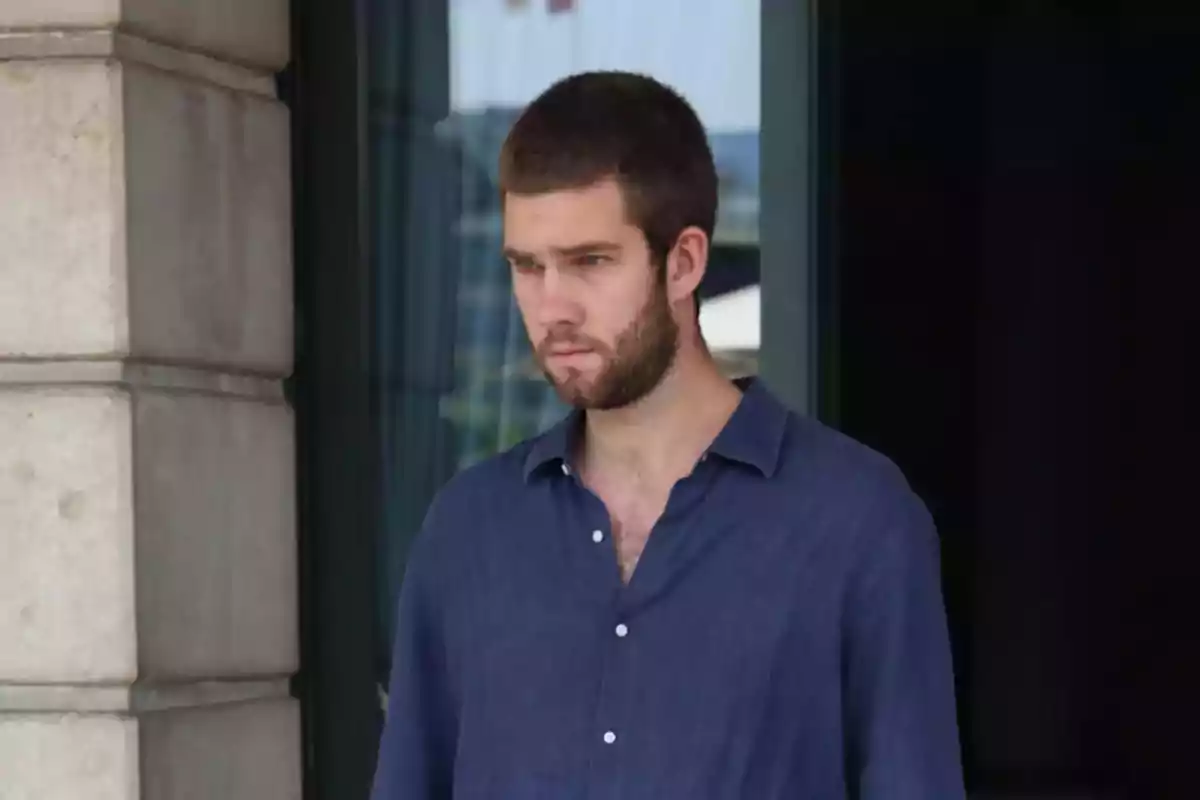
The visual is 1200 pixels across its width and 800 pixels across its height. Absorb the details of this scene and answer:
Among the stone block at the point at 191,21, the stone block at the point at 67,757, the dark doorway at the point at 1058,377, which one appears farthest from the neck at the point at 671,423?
the dark doorway at the point at 1058,377

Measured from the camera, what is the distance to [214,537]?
13.7 ft

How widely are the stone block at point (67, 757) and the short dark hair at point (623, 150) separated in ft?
6.19

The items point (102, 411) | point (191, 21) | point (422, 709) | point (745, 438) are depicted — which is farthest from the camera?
point (191, 21)

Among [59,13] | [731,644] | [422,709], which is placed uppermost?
[59,13]

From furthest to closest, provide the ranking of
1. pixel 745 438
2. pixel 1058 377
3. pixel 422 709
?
pixel 1058 377 < pixel 422 709 < pixel 745 438

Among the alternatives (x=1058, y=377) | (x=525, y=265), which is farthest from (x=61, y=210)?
(x=1058, y=377)

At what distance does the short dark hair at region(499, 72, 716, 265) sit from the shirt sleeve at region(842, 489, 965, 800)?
489 millimetres

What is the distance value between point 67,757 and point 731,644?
1.97 metres

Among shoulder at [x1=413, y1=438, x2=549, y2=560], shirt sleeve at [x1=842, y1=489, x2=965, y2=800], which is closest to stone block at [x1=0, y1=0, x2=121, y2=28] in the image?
shoulder at [x1=413, y1=438, x2=549, y2=560]

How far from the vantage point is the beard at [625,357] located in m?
2.46

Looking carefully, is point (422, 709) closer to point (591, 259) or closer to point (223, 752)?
point (591, 259)

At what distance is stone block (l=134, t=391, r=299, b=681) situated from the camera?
3971 millimetres

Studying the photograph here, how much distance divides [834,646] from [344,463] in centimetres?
234

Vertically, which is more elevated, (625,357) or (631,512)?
(625,357)
